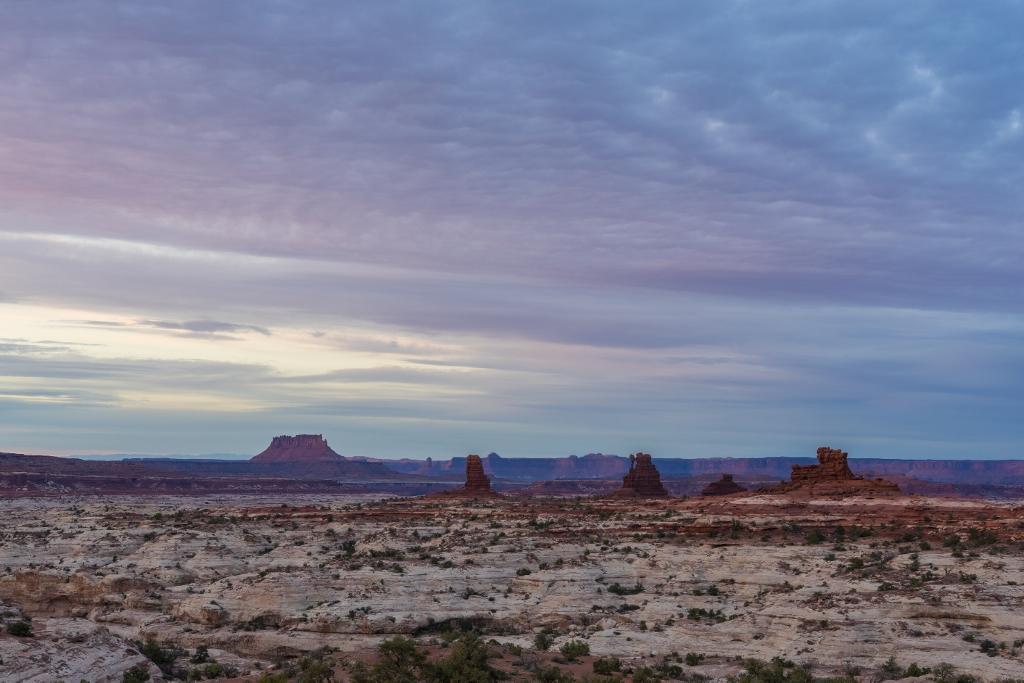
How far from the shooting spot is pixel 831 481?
69.4 m

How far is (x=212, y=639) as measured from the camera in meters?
36.8

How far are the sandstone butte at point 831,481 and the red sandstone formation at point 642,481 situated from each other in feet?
87.6

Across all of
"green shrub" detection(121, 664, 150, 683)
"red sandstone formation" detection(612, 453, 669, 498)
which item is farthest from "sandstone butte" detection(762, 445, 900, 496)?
"green shrub" detection(121, 664, 150, 683)

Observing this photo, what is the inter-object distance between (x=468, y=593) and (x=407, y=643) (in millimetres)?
13679

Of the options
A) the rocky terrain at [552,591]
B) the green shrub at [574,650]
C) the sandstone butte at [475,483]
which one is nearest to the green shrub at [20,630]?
the rocky terrain at [552,591]

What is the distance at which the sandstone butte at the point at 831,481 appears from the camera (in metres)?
66.1

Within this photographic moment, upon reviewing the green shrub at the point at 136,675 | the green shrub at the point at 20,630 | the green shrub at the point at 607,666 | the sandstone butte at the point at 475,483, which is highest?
the sandstone butte at the point at 475,483

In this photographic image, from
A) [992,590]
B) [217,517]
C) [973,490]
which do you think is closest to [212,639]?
[992,590]

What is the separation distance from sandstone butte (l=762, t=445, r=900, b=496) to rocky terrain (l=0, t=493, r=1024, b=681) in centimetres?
366

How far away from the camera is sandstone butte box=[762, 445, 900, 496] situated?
66.1m

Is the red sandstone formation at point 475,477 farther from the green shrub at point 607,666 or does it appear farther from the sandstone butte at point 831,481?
the green shrub at point 607,666

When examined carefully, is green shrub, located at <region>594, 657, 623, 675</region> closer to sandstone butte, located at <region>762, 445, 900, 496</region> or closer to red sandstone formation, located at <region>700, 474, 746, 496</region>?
sandstone butte, located at <region>762, 445, 900, 496</region>

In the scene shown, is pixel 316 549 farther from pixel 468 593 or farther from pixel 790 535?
pixel 790 535

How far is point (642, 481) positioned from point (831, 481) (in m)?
33.7
